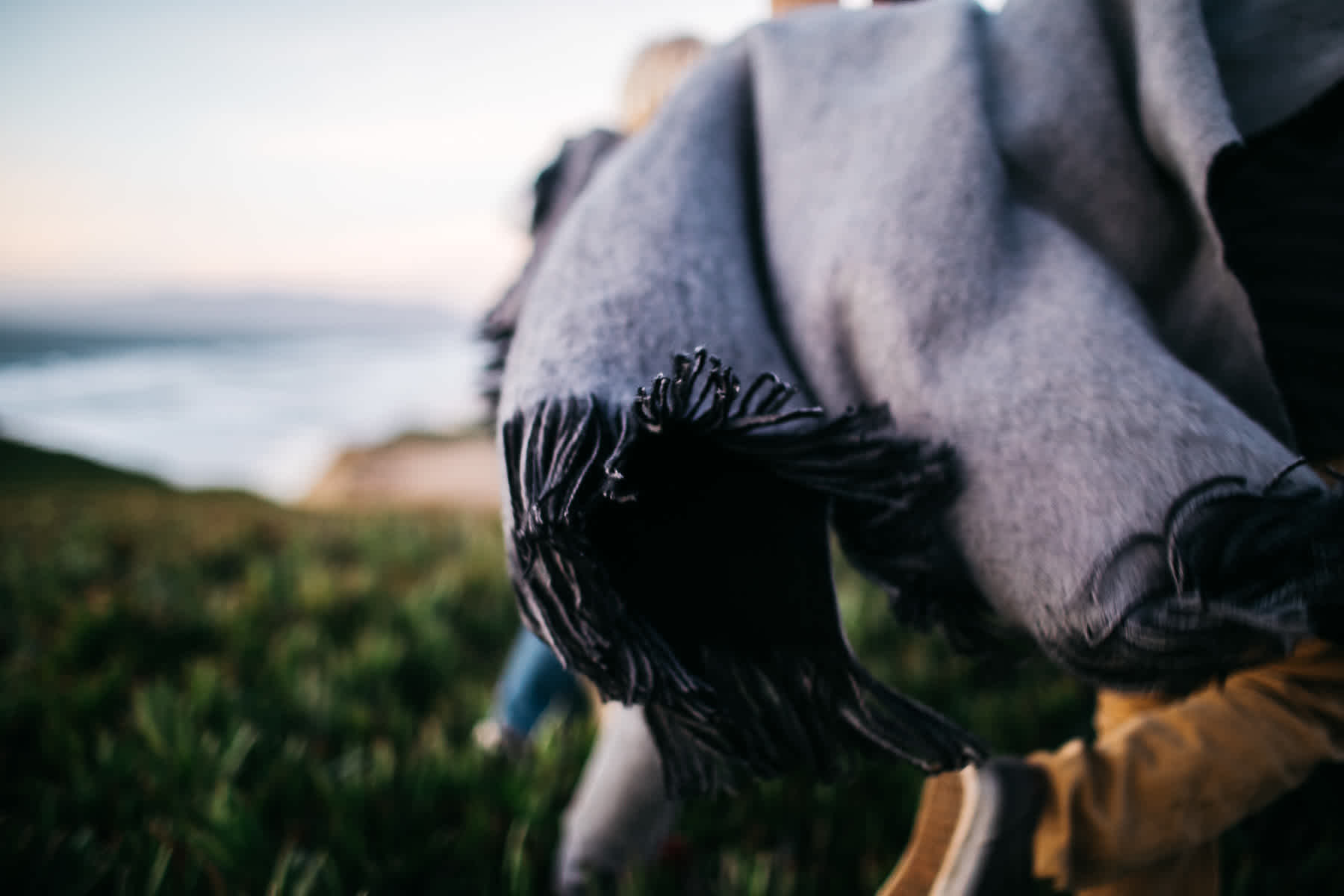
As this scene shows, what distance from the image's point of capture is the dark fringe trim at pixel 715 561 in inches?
22.6

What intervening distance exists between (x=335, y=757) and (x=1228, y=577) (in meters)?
1.56

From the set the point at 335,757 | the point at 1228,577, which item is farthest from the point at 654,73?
the point at 335,757

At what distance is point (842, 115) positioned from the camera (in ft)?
2.47

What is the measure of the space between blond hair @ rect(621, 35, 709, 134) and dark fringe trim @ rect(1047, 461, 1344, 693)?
98cm

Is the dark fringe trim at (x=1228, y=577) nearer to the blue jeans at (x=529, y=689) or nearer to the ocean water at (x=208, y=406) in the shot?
the blue jeans at (x=529, y=689)

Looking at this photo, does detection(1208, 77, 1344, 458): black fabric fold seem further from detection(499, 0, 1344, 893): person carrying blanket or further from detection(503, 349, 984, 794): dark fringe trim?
detection(503, 349, 984, 794): dark fringe trim

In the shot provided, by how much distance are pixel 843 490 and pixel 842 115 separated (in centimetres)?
41

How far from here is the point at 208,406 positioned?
43.7 ft

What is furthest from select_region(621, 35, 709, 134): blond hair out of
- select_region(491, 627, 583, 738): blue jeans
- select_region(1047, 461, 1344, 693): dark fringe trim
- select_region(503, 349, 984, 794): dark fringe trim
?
select_region(491, 627, 583, 738): blue jeans

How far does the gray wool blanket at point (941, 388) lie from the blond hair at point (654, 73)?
48cm

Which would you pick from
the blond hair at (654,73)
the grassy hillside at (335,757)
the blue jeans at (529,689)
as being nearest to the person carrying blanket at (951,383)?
the grassy hillside at (335,757)

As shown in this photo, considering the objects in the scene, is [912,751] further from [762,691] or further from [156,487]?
[156,487]

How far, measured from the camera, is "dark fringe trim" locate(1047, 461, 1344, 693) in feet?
1.66

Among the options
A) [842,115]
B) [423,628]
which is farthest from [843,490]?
[423,628]
